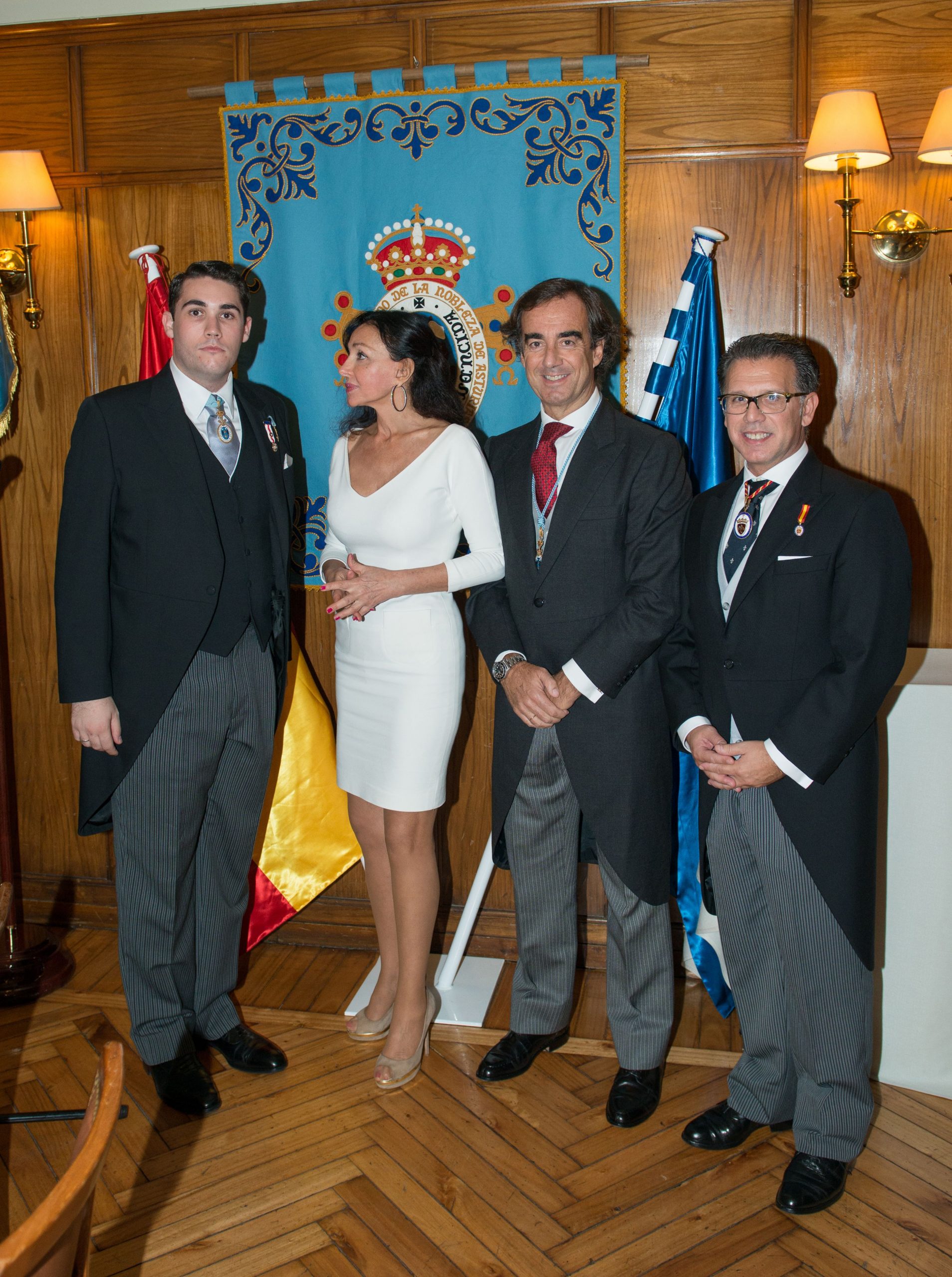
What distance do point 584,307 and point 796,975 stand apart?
153 cm

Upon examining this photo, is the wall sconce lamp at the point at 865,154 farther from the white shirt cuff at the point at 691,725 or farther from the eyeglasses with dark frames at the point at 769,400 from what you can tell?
the white shirt cuff at the point at 691,725

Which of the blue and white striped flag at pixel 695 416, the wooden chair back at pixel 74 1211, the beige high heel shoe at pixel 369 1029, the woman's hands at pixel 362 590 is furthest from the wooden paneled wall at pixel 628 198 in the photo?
the wooden chair back at pixel 74 1211

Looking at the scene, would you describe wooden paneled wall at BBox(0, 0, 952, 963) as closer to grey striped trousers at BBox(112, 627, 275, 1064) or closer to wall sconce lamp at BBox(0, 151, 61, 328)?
wall sconce lamp at BBox(0, 151, 61, 328)

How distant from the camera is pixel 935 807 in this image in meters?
2.46

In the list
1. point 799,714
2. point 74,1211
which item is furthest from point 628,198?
point 74,1211

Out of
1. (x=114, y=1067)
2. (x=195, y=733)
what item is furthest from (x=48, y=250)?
(x=114, y=1067)

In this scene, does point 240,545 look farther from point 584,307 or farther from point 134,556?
point 584,307

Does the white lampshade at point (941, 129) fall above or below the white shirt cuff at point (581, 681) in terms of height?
above

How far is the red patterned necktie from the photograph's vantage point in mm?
2420

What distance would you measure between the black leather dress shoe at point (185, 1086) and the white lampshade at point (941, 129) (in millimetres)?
3090

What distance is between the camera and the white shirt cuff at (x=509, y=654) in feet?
7.94

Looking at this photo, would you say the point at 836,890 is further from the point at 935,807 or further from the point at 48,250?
the point at 48,250

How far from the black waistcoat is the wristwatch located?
587 mm

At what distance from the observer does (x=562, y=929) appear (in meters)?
2.57
